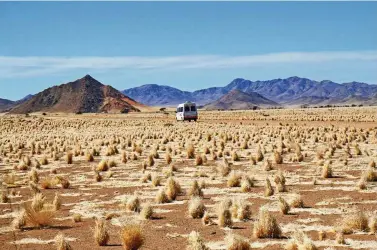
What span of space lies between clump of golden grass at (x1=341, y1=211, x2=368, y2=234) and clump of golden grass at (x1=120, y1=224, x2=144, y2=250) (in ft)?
14.2

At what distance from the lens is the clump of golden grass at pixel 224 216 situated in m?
12.6

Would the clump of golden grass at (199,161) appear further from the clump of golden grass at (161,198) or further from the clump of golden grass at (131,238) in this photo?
the clump of golden grass at (131,238)

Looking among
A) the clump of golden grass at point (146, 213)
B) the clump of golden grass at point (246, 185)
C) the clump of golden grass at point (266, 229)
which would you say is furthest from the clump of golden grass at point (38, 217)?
the clump of golden grass at point (246, 185)

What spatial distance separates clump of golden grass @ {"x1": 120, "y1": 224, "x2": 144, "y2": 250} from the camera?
10695mm

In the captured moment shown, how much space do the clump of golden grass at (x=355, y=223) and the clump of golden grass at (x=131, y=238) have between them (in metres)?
4.33

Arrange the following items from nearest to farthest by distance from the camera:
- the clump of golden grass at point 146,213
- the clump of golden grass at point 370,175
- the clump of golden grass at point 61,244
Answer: the clump of golden grass at point 61,244 → the clump of golden grass at point 146,213 → the clump of golden grass at point 370,175

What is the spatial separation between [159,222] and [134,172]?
34.4 feet

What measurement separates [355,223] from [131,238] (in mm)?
4867

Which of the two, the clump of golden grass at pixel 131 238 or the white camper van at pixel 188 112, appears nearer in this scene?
the clump of golden grass at pixel 131 238

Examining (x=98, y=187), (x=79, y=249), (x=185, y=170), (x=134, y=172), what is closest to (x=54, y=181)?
(x=98, y=187)

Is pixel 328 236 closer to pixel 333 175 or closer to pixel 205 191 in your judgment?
pixel 205 191

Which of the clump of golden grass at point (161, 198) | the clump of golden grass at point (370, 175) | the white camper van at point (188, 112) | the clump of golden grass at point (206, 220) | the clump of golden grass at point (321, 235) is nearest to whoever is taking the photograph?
the clump of golden grass at point (321, 235)

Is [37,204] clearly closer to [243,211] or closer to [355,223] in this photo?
[243,211]

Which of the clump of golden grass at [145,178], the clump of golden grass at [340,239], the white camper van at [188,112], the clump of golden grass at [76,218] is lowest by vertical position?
the clump of golden grass at [76,218]
